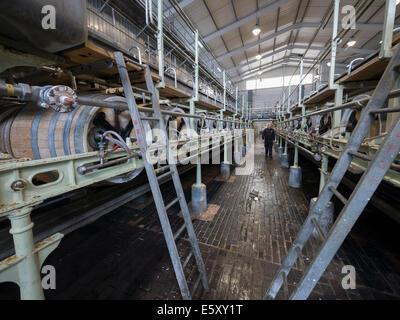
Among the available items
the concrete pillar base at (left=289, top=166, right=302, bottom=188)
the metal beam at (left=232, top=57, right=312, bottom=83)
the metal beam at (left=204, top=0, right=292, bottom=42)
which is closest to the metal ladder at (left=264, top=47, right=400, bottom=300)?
the concrete pillar base at (left=289, top=166, right=302, bottom=188)

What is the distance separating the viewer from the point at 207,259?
7.57 feet

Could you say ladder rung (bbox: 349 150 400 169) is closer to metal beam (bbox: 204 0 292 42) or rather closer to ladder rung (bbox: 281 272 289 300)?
ladder rung (bbox: 281 272 289 300)

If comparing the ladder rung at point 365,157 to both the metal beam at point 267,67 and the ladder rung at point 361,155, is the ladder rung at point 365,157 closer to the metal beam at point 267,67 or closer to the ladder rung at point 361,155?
the ladder rung at point 361,155

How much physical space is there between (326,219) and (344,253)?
496 millimetres

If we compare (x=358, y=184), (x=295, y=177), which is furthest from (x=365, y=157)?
(x=295, y=177)

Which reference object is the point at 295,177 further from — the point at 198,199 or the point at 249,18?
the point at 249,18

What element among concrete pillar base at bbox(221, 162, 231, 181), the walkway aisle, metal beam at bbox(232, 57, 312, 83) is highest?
metal beam at bbox(232, 57, 312, 83)

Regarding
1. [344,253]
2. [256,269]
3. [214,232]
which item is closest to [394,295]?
[344,253]

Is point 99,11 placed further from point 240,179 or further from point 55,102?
point 240,179

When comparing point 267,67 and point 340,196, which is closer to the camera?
point 340,196

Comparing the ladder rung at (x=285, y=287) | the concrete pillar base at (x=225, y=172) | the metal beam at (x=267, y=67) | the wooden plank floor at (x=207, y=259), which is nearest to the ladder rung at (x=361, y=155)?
the ladder rung at (x=285, y=287)

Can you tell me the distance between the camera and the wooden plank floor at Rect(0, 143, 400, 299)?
6.04ft

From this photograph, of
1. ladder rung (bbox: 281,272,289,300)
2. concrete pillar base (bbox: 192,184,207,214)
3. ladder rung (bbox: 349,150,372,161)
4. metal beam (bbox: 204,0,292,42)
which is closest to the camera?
ladder rung (bbox: 349,150,372,161)

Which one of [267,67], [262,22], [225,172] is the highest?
[267,67]
